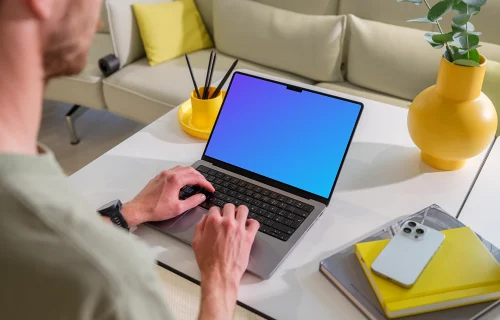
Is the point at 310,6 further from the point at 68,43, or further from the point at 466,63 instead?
the point at 68,43

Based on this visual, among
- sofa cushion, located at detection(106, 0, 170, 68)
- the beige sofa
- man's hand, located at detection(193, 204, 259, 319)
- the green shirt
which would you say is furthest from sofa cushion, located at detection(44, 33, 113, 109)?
the green shirt

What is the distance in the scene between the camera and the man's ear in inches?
20.1

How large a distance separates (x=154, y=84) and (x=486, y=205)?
1581 mm

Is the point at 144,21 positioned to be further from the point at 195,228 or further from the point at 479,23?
the point at 195,228

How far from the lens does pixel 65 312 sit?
47 cm

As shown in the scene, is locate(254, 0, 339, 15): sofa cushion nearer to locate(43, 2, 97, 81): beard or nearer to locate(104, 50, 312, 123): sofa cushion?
locate(104, 50, 312, 123): sofa cushion

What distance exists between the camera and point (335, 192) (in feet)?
3.68

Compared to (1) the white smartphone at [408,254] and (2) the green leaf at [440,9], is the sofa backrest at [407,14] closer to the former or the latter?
(2) the green leaf at [440,9]

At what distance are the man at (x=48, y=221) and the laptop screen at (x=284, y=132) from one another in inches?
22.5

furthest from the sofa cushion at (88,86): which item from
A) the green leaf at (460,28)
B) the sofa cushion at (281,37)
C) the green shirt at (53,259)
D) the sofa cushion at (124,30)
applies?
the green shirt at (53,259)

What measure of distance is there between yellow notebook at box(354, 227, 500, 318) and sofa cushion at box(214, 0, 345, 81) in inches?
58.2

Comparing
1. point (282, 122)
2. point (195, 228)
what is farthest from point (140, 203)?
point (282, 122)

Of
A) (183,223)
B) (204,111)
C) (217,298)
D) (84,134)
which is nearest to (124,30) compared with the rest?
(84,134)

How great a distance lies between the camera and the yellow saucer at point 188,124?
1.32m
